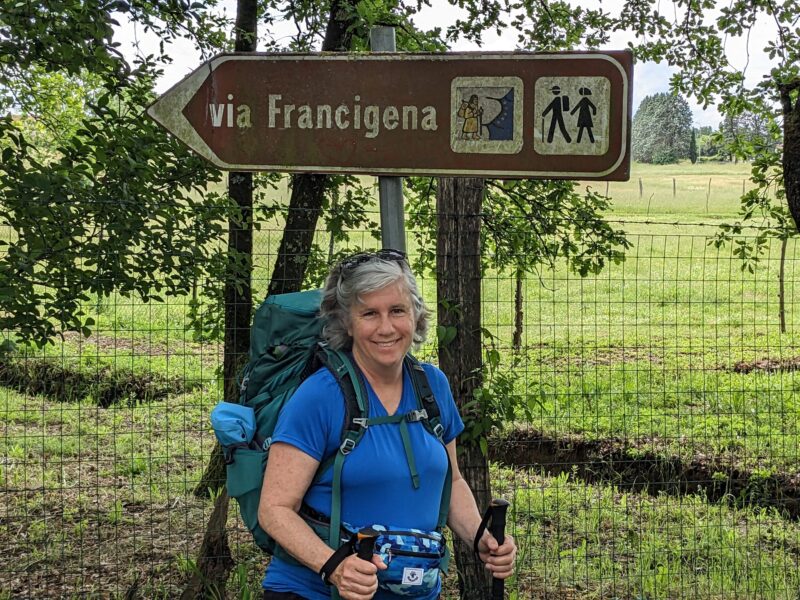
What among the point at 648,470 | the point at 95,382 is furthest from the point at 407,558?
the point at 95,382

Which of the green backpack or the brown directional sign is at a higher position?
the brown directional sign

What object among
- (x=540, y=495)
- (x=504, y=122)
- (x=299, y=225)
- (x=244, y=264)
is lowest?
(x=540, y=495)

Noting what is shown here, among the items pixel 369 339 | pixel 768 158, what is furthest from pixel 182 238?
pixel 768 158

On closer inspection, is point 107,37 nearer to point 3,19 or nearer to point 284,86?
point 3,19

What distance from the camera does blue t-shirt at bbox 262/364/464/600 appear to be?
2.09 metres

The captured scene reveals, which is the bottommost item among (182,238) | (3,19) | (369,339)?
(369,339)

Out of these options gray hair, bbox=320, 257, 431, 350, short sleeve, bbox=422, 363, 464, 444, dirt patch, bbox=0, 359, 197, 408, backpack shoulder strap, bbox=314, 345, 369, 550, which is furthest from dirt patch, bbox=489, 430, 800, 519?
backpack shoulder strap, bbox=314, 345, 369, 550

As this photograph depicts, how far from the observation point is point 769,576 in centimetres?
539

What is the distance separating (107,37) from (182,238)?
973 millimetres

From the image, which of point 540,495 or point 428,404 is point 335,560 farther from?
point 540,495

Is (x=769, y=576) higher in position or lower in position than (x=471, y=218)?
lower

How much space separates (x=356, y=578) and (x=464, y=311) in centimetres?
211

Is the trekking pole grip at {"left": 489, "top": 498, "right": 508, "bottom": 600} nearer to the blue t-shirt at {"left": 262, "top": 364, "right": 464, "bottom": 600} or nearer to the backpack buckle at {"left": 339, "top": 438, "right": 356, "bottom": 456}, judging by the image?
the blue t-shirt at {"left": 262, "top": 364, "right": 464, "bottom": 600}

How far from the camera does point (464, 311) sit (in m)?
3.90
